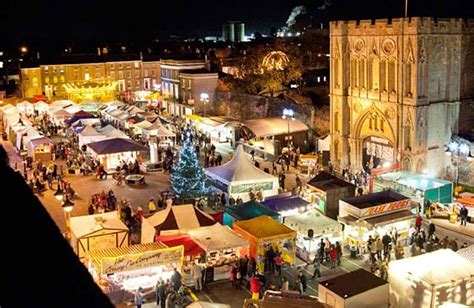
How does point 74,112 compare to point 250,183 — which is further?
point 74,112

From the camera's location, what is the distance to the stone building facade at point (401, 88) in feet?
86.1

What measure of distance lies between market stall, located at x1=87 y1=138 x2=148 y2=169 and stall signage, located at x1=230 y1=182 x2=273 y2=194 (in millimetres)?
9226

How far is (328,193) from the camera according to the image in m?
21.5

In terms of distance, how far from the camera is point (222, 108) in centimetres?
4809

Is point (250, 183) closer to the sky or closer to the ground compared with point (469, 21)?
closer to the ground

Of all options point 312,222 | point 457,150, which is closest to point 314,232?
point 312,222

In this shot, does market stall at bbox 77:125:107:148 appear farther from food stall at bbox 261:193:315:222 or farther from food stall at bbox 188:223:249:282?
food stall at bbox 188:223:249:282

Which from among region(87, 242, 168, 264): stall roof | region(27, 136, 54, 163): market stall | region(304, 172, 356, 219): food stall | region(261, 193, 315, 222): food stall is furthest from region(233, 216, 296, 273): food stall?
region(27, 136, 54, 163): market stall

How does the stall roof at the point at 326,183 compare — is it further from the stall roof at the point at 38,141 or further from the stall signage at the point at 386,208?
the stall roof at the point at 38,141

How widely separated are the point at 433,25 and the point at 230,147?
51.4 ft

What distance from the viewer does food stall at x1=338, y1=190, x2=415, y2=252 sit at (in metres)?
18.3

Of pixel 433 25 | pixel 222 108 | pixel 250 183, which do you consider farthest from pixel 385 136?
pixel 222 108

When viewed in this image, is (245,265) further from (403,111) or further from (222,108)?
(222,108)

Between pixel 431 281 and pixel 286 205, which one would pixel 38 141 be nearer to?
pixel 286 205
